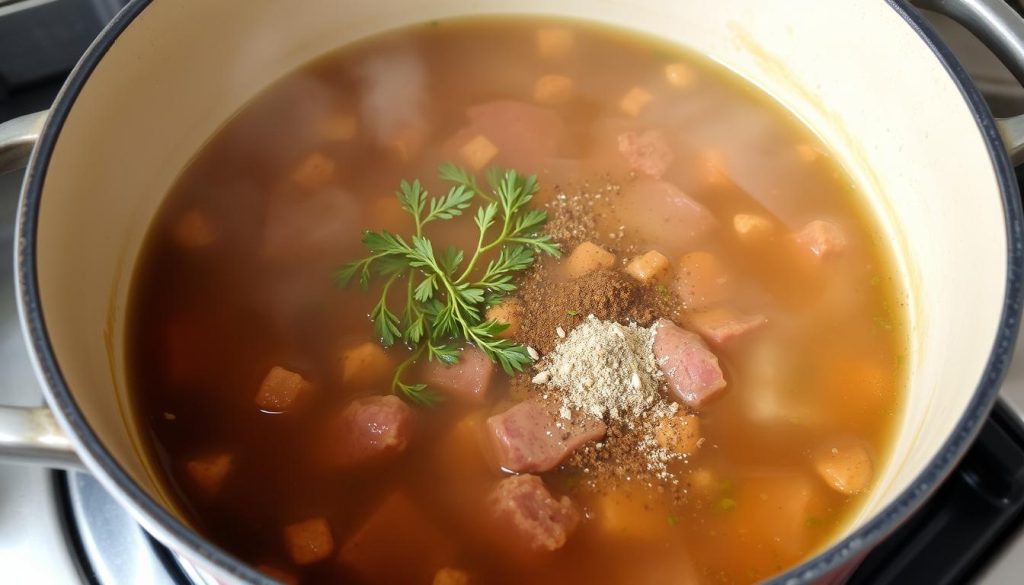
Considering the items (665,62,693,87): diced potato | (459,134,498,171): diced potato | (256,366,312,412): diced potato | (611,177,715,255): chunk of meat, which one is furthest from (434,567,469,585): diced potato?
(665,62,693,87): diced potato

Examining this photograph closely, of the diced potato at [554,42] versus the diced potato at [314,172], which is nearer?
the diced potato at [314,172]

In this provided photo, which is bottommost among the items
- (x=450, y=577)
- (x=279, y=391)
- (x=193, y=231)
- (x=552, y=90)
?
(x=450, y=577)

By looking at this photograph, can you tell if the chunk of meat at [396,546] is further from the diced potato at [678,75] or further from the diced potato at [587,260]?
the diced potato at [678,75]

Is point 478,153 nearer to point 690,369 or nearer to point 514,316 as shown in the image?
point 514,316

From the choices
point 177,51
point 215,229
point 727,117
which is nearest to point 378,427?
point 215,229

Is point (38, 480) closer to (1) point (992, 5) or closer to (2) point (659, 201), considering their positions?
(2) point (659, 201)

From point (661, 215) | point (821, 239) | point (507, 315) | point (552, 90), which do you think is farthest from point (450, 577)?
point (552, 90)

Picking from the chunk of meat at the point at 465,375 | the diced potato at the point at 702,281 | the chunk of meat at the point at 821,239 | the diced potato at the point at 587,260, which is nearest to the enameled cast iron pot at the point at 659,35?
the chunk of meat at the point at 821,239
